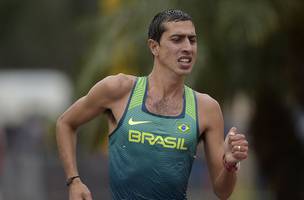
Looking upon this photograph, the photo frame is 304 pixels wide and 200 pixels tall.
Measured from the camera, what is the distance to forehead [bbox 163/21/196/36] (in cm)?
748

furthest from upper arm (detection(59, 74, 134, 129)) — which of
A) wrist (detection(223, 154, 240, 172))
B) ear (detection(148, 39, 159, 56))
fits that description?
wrist (detection(223, 154, 240, 172))

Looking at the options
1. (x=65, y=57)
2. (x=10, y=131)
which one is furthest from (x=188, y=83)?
(x=65, y=57)

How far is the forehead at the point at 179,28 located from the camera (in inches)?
→ 294

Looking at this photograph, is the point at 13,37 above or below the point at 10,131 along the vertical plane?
above

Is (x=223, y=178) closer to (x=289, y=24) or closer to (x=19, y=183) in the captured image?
(x=289, y=24)

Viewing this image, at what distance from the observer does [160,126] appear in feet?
24.3

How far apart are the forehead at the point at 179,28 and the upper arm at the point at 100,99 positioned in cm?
40

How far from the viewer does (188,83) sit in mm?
12156

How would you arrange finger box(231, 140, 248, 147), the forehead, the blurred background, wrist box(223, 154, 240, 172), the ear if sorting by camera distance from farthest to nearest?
the blurred background
the ear
the forehead
wrist box(223, 154, 240, 172)
finger box(231, 140, 248, 147)

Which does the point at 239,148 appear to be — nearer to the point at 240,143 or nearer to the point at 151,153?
the point at 240,143

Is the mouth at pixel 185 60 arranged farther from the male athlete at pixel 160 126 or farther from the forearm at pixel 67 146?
the forearm at pixel 67 146

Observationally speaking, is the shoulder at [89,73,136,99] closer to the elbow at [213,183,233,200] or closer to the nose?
the nose

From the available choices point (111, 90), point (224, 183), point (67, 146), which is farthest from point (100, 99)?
point (224, 183)

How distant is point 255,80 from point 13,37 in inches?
894
